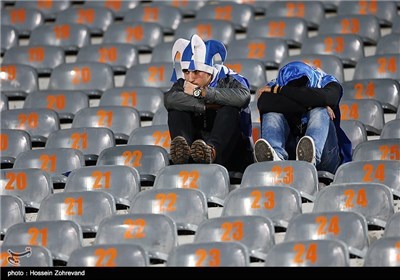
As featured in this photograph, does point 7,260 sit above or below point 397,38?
below

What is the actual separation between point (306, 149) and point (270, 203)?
2.11 ft

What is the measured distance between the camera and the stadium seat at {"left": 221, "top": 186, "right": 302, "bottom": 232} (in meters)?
6.80

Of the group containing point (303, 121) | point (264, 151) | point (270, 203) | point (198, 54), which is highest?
point (198, 54)

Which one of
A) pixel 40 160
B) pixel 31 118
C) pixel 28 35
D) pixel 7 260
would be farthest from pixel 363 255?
pixel 28 35

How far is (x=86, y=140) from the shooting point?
8453 millimetres

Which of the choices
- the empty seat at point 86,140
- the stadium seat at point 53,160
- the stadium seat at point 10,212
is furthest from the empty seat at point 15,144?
the stadium seat at point 10,212

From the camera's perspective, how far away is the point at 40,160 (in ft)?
26.9

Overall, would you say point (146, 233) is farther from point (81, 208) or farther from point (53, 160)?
point (53, 160)

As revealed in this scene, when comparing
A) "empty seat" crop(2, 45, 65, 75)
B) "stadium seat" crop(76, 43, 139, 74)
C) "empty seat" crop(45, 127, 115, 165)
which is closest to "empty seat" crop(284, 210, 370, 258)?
"empty seat" crop(45, 127, 115, 165)

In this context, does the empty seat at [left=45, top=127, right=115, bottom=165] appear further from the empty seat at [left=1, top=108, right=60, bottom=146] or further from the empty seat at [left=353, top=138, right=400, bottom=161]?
the empty seat at [left=353, top=138, right=400, bottom=161]

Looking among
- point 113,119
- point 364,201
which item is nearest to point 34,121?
point 113,119

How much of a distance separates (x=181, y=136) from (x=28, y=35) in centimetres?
372

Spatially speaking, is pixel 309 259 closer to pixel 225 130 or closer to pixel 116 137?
pixel 225 130

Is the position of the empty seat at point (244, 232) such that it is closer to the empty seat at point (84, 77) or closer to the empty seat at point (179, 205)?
the empty seat at point (179, 205)
